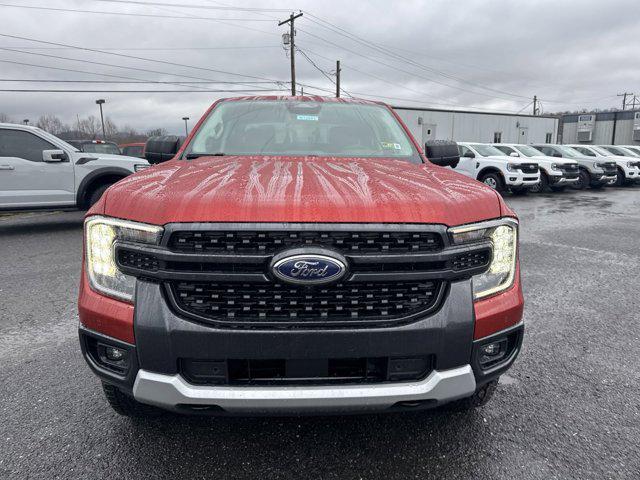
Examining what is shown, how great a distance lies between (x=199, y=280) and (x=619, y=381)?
267 cm

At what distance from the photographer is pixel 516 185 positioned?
1370 centimetres

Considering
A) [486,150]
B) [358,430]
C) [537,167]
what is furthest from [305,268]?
[486,150]

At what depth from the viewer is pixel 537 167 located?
555 inches

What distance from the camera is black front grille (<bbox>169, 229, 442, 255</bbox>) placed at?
1.70m

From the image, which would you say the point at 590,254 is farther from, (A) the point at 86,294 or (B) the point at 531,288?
(A) the point at 86,294

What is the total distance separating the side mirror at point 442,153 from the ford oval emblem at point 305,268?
2061 mm

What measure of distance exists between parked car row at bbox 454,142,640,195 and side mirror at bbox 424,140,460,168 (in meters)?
9.39

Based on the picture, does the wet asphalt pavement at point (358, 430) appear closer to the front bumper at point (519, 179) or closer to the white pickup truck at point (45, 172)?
the white pickup truck at point (45, 172)

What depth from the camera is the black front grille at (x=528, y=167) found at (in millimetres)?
13781

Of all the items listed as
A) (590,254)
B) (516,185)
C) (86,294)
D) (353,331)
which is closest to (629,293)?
(590,254)

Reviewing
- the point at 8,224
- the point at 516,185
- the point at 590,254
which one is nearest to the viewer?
the point at 590,254

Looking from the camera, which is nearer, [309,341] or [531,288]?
[309,341]

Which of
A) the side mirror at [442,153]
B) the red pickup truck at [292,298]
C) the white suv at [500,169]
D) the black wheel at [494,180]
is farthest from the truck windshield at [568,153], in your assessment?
the red pickup truck at [292,298]

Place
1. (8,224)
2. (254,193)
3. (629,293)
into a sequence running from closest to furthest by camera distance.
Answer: (254,193) → (629,293) → (8,224)
